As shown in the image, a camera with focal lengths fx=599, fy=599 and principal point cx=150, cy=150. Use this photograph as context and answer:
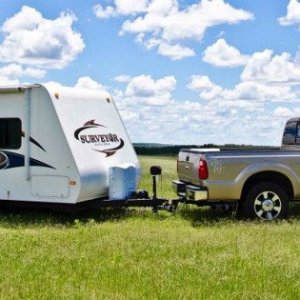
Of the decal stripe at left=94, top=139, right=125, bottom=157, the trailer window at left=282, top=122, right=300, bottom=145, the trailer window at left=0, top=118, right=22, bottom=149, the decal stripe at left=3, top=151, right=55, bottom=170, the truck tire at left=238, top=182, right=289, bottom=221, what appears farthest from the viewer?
the trailer window at left=282, top=122, right=300, bottom=145

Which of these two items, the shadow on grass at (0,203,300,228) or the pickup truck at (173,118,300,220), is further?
the shadow on grass at (0,203,300,228)

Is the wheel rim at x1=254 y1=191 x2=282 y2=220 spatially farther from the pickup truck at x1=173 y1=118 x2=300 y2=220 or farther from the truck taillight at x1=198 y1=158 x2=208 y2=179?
the truck taillight at x1=198 y1=158 x2=208 y2=179

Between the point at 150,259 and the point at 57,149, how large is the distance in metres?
4.25

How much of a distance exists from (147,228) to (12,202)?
3094 millimetres

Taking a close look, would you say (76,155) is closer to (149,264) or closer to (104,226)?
(104,226)

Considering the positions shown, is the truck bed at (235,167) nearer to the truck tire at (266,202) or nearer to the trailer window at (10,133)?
the truck tire at (266,202)

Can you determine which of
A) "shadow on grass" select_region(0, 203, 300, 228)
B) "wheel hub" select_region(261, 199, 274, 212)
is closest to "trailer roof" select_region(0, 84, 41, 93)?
"shadow on grass" select_region(0, 203, 300, 228)

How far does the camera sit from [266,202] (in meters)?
11.4

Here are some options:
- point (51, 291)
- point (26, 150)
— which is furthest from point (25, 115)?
point (51, 291)

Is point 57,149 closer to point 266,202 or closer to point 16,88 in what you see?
point 16,88

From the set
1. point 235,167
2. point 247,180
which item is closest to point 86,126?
point 235,167

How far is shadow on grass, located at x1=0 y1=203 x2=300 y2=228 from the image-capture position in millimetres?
11560

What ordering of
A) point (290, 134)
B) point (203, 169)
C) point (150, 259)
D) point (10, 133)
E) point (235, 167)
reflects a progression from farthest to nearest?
point (290, 134), point (10, 133), point (235, 167), point (203, 169), point (150, 259)

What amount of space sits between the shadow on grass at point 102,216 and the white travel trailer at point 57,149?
1.49ft
